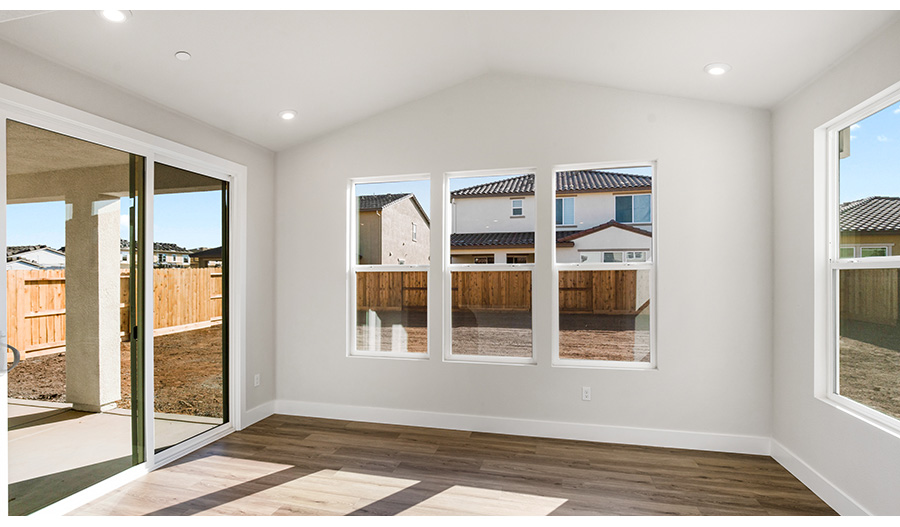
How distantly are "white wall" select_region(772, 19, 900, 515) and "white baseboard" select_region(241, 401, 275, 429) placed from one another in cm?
419

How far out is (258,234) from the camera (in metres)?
4.19

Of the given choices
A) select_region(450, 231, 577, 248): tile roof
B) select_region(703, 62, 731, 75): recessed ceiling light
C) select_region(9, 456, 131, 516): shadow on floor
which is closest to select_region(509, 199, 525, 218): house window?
select_region(450, 231, 577, 248): tile roof

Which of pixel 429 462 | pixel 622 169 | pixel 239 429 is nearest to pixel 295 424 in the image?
pixel 239 429

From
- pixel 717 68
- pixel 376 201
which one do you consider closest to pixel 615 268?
pixel 717 68

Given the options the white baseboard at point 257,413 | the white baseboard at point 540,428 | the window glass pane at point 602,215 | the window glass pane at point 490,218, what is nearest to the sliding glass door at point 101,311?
the white baseboard at point 257,413

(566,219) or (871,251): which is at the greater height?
(566,219)

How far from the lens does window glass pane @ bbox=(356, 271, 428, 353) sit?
4.18 m

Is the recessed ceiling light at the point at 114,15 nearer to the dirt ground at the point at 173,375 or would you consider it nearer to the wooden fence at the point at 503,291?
the dirt ground at the point at 173,375

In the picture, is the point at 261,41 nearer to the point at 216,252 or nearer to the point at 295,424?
the point at 216,252

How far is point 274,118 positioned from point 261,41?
104cm

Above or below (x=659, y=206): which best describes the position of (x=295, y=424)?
below

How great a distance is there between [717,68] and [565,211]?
1.43 meters

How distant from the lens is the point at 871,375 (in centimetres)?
249

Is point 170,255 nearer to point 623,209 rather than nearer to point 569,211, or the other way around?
point 569,211
